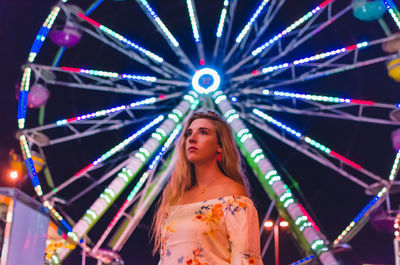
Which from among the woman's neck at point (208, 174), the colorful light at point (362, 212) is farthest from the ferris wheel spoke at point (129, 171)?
the woman's neck at point (208, 174)

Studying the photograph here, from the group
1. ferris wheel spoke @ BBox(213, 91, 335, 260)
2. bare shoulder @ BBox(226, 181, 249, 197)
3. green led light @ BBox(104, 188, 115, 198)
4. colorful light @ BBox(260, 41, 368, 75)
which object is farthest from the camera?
colorful light @ BBox(260, 41, 368, 75)

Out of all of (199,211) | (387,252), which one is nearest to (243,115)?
(387,252)

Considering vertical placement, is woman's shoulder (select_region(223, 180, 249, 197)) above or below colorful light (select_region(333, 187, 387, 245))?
below

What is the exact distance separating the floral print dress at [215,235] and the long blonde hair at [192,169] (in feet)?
1.00

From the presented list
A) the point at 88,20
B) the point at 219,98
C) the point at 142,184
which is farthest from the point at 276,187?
the point at 88,20

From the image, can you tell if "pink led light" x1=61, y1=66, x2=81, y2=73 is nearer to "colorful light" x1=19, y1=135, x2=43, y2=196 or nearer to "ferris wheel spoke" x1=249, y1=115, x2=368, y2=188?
"colorful light" x1=19, y1=135, x2=43, y2=196

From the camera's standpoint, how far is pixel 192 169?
3.20 m

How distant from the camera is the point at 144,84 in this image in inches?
473

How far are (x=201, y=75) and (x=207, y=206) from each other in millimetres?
8638

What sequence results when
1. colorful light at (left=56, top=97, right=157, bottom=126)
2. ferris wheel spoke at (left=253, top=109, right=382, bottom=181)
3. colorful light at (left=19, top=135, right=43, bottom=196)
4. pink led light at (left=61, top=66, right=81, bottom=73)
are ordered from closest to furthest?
1. colorful light at (left=19, top=135, right=43, bottom=196)
2. ferris wheel spoke at (left=253, top=109, right=382, bottom=181)
3. colorful light at (left=56, top=97, right=157, bottom=126)
4. pink led light at (left=61, top=66, right=81, bottom=73)

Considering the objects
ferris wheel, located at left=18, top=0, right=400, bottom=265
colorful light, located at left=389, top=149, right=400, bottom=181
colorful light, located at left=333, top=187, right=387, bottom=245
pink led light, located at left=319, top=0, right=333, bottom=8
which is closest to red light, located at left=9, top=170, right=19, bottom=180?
ferris wheel, located at left=18, top=0, right=400, bottom=265

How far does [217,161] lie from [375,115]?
10469 millimetres

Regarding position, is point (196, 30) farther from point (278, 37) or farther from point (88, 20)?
point (88, 20)

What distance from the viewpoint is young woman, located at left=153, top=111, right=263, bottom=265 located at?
262 cm
